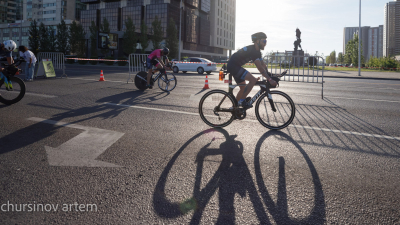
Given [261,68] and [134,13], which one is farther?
[134,13]

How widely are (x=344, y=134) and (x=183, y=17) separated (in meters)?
80.4

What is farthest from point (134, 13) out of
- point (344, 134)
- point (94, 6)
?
point (344, 134)

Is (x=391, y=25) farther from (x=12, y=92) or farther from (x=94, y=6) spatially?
(x=12, y=92)

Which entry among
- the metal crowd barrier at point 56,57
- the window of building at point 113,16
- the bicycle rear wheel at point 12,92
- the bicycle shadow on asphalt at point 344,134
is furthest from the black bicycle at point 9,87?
the window of building at point 113,16

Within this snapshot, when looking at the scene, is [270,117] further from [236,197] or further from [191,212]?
[191,212]

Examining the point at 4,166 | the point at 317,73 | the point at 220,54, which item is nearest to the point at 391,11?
the point at 220,54

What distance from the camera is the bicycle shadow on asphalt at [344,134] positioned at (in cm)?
470

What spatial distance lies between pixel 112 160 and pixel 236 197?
1866 mm

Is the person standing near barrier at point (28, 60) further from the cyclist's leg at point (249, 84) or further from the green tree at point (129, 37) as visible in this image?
the green tree at point (129, 37)

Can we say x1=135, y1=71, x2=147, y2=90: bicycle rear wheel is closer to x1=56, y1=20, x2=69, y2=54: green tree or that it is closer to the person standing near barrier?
the person standing near barrier

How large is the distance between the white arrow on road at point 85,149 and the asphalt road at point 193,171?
0.02 m

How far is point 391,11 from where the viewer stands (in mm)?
181250

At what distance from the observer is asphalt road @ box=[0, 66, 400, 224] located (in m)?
2.65

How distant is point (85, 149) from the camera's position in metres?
4.47
